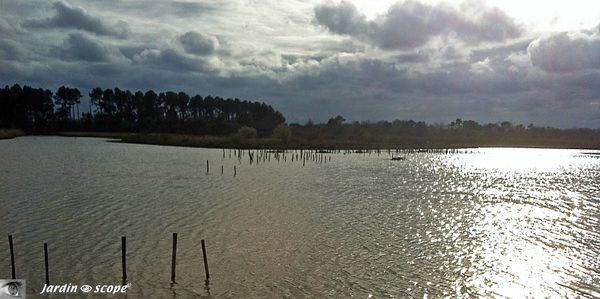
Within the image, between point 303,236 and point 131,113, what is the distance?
557 feet

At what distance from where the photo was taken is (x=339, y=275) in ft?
55.8

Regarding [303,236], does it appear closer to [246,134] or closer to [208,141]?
[246,134]

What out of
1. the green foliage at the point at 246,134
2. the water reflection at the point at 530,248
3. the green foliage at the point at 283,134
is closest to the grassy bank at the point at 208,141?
the green foliage at the point at 283,134

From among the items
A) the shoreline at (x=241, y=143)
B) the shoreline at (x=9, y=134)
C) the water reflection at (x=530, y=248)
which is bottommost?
the water reflection at (x=530, y=248)

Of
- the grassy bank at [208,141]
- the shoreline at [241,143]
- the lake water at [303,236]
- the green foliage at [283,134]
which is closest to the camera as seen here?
the lake water at [303,236]

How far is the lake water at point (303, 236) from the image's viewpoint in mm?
16094

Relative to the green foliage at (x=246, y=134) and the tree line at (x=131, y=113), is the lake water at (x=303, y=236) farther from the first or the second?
the tree line at (x=131, y=113)

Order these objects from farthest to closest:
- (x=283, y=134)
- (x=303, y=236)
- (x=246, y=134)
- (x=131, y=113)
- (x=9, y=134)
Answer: (x=131, y=113)
(x=9, y=134)
(x=283, y=134)
(x=246, y=134)
(x=303, y=236)

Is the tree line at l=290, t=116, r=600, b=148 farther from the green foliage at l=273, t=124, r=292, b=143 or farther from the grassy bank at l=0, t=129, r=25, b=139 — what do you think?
the grassy bank at l=0, t=129, r=25, b=139

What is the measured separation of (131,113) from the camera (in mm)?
177750

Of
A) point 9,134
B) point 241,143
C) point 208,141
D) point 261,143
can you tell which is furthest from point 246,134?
point 9,134

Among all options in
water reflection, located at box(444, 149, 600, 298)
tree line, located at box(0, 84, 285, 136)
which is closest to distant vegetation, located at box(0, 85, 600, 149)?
tree line, located at box(0, 84, 285, 136)

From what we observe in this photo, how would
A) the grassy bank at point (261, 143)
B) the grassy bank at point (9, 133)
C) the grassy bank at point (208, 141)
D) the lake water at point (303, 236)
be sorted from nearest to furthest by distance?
the lake water at point (303, 236), the grassy bank at point (208, 141), the grassy bank at point (261, 143), the grassy bank at point (9, 133)

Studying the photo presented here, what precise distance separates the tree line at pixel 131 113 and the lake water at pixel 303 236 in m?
113
